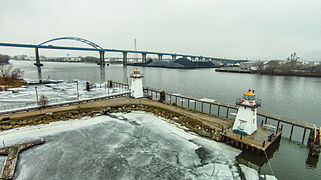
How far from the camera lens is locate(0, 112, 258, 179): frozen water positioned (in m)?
11.4

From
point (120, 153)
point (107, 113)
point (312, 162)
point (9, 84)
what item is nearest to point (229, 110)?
point (312, 162)

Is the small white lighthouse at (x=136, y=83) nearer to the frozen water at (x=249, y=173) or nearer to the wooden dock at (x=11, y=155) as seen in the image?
the wooden dock at (x=11, y=155)

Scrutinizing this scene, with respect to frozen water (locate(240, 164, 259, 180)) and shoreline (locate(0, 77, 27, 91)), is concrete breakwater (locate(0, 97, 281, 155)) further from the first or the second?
shoreline (locate(0, 77, 27, 91))

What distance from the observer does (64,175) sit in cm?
1098

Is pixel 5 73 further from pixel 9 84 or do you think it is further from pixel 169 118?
pixel 169 118

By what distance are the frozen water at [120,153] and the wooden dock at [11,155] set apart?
0.37 metres

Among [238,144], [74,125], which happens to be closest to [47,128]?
[74,125]

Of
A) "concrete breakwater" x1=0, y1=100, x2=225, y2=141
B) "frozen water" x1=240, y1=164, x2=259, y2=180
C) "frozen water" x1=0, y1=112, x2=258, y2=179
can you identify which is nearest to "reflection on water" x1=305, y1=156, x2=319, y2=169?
"frozen water" x1=240, y1=164, x2=259, y2=180

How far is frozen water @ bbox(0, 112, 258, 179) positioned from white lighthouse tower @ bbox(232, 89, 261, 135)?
2.37 meters

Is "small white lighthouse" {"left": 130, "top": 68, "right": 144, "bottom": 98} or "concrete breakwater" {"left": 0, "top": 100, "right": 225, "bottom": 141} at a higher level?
"small white lighthouse" {"left": 130, "top": 68, "right": 144, "bottom": 98}

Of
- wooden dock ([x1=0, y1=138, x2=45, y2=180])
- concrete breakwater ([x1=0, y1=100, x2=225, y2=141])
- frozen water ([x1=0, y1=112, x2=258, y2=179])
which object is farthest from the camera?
concrete breakwater ([x1=0, y1=100, x2=225, y2=141])

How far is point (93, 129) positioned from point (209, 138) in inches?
482

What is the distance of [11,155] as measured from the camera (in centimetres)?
1270

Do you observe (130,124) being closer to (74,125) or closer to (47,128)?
(74,125)
